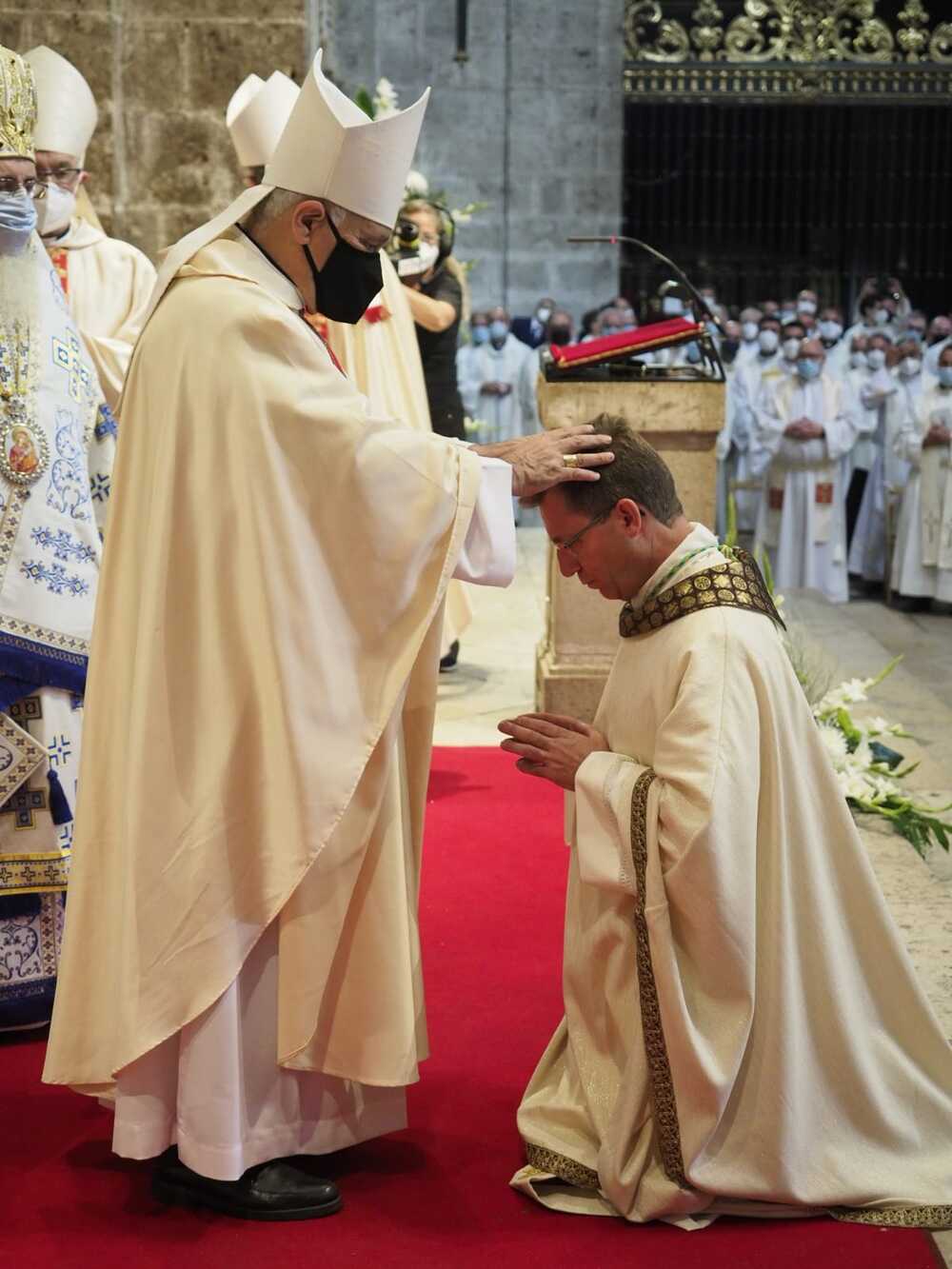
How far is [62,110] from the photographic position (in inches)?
182

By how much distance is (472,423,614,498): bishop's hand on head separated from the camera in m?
2.82

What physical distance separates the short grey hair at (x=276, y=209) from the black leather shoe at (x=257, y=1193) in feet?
5.57

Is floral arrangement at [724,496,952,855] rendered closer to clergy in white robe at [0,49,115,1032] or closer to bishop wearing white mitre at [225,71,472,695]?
bishop wearing white mitre at [225,71,472,695]

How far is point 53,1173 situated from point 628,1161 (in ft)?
3.61

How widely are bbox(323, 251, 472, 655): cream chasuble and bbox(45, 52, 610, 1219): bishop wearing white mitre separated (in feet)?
12.0

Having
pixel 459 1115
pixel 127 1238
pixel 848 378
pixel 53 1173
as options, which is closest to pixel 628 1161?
pixel 459 1115

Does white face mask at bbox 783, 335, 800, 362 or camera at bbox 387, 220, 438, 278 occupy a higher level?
camera at bbox 387, 220, 438, 278

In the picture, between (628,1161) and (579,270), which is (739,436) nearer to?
(579,270)

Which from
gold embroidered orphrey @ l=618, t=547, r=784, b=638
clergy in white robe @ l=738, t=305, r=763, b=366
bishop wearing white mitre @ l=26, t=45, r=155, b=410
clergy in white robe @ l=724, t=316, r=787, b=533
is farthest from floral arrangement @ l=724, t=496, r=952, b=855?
clergy in white robe @ l=738, t=305, r=763, b=366

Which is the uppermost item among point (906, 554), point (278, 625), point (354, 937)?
point (278, 625)

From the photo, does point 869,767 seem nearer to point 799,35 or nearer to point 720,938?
point 720,938

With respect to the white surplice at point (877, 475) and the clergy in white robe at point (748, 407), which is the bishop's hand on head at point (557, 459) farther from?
the white surplice at point (877, 475)

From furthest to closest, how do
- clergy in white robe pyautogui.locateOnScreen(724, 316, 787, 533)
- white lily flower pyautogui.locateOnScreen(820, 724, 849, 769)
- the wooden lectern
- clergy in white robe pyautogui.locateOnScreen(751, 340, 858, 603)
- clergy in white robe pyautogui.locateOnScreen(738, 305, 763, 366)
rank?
clergy in white robe pyautogui.locateOnScreen(738, 305, 763, 366)
clergy in white robe pyautogui.locateOnScreen(724, 316, 787, 533)
clergy in white robe pyautogui.locateOnScreen(751, 340, 858, 603)
the wooden lectern
white lily flower pyautogui.locateOnScreen(820, 724, 849, 769)

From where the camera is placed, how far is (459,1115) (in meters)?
3.32
